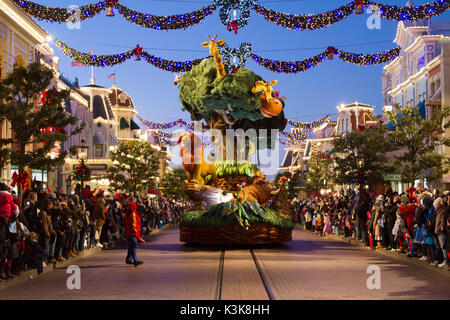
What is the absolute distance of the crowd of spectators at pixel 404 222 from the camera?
1667 cm

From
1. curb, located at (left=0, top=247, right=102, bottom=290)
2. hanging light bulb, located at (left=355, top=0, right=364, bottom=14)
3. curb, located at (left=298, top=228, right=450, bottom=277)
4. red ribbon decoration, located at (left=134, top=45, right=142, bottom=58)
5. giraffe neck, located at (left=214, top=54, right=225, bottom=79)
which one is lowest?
curb, located at (left=298, top=228, right=450, bottom=277)

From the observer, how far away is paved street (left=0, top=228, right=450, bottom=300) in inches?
492

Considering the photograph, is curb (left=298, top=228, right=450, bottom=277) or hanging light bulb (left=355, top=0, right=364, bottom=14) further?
hanging light bulb (left=355, top=0, right=364, bottom=14)

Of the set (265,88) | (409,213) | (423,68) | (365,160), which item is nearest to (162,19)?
(265,88)

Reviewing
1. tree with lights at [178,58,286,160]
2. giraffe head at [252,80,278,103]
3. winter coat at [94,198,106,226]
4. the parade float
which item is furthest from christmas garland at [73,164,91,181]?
giraffe head at [252,80,278,103]

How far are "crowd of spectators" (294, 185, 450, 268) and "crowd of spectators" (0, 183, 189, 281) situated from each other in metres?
8.25

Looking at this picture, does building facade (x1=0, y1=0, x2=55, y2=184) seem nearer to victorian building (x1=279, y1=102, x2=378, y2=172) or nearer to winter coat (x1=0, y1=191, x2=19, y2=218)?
winter coat (x1=0, y1=191, x2=19, y2=218)

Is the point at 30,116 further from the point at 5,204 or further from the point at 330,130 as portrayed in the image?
the point at 330,130

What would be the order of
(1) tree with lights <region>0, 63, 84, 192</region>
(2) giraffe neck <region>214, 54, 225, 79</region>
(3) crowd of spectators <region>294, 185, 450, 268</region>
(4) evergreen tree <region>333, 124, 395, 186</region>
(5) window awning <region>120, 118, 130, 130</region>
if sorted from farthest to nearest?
(5) window awning <region>120, 118, 130, 130</region> < (4) evergreen tree <region>333, 124, 395, 186</region> < (2) giraffe neck <region>214, 54, 225, 79</region> < (1) tree with lights <region>0, 63, 84, 192</region> < (3) crowd of spectators <region>294, 185, 450, 268</region>

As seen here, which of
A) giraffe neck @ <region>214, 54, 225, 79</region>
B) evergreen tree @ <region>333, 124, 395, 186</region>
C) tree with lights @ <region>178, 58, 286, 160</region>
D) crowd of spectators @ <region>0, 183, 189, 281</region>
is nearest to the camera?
crowd of spectators @ <region>0, 183, 189, 281</region>

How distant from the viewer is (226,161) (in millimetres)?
27531

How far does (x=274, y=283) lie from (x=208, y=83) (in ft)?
45.9

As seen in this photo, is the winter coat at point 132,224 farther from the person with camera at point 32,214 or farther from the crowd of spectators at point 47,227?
the person with camera at point 32,214
